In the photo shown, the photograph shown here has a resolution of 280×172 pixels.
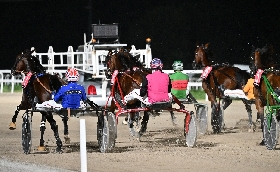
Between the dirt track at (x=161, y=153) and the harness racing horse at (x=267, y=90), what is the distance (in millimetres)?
351

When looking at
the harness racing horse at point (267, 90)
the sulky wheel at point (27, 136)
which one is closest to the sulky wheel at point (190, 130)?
the harness racing horse at point (267, 90)

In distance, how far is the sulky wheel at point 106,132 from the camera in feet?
57.0

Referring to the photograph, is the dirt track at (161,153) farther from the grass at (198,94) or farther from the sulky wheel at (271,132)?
the grass at (198,94)

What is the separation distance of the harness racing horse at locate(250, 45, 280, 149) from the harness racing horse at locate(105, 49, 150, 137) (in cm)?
294

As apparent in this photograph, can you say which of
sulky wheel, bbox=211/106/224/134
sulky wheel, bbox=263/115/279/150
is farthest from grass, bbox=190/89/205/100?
sulky wheel, bbox=263/115/279/150

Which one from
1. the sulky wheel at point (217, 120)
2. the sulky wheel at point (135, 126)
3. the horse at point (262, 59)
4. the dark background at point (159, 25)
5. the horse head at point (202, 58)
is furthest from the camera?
the dark background at point (159, 25)

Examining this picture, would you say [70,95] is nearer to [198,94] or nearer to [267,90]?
[267,90]

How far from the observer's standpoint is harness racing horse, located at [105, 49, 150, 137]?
20.8m

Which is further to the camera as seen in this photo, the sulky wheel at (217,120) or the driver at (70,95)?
the sulky wheel at (217,120)

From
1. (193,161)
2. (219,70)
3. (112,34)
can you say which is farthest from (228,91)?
(112,34)

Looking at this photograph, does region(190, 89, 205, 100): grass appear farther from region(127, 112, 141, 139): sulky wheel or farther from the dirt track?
region(127, 112, 141, 139): sulky wheel

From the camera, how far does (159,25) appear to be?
59938 mm

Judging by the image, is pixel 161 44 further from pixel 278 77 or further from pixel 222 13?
pixel 278 77

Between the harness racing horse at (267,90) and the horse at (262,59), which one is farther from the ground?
the horse at (262,59)
